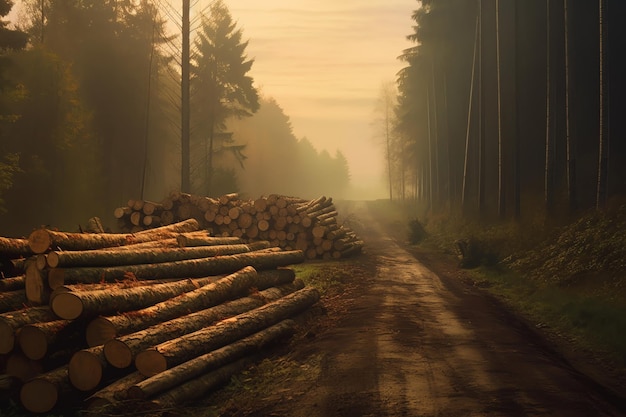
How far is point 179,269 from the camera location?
1155 centimetres

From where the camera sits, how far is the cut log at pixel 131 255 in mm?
9572

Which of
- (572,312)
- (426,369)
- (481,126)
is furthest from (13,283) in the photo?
(481,126)

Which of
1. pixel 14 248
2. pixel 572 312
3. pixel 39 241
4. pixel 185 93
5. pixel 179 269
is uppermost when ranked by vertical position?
pixel 185 93

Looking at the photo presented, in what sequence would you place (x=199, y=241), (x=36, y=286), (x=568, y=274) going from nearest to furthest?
(x=36, y=286) < (x=199, y=241) < (x=568, y=274)

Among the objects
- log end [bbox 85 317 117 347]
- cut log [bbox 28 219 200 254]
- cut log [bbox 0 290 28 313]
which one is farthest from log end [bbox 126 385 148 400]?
cut log [bbox 28 219 200 254]

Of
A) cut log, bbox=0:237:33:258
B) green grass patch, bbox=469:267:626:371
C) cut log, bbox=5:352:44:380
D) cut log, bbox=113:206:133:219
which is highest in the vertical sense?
cut log, bbox=113:206:133:219

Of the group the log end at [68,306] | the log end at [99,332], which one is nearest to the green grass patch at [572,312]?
the log end at [99,332]

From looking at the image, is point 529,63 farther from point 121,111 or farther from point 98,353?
point 98,353

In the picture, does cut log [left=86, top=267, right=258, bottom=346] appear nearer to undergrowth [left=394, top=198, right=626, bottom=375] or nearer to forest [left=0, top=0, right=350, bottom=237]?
undergrowth [left=394, top=198, right=626, bottom=375]

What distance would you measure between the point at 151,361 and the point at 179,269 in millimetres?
3712

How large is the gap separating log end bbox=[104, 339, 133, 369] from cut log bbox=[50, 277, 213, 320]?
2.62 feet

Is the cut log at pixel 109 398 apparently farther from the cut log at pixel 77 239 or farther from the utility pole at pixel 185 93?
the utility pole at pixel 185 93

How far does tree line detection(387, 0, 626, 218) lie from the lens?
76.3ft

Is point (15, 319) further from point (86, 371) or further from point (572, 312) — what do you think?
point (572, 312)
